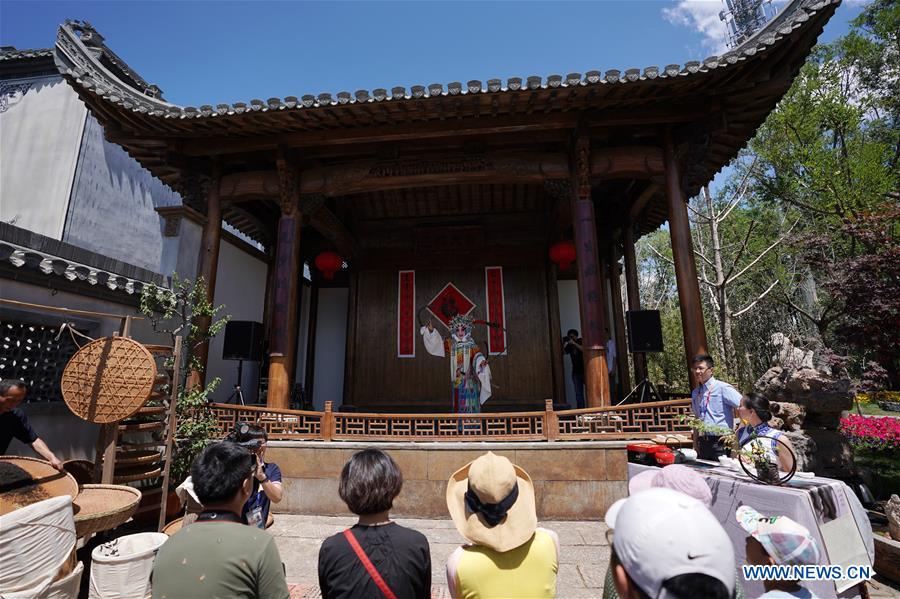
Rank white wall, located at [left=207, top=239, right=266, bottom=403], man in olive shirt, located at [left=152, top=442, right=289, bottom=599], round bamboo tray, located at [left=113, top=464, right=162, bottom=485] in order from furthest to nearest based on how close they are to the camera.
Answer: white wall, located at [left=207, top=239, right=266, bottom=403] → round bamboo tray, located at [left=113, top=464, right=162, bottom=485] → man in olive shirt, located at [left=152, top=442, right=289, bottom=599]

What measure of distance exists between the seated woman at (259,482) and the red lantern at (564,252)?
6.67 metres

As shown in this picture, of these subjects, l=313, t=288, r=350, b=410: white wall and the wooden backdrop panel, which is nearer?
the wooden backdrop panel

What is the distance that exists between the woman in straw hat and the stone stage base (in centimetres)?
355

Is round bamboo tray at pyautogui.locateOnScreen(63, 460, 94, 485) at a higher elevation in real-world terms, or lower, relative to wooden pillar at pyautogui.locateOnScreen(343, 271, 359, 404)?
lower

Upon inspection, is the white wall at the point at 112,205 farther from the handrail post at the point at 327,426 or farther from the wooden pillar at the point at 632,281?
the wooden pillar at the point at 632,281

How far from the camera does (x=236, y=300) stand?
29.4ft

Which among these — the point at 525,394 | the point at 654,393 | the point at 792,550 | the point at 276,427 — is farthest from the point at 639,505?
the point at 525,394

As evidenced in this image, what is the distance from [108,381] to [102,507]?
1379mm

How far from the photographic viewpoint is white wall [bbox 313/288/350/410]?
1016 centimetres

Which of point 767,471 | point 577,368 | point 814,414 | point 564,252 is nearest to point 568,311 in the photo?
point 577,368

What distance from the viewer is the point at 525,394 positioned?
9031 millimetres

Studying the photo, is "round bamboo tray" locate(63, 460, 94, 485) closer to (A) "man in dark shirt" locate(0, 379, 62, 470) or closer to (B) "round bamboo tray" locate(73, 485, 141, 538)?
(A) "man in dark shirt" locate(0, 379, 62, 470)

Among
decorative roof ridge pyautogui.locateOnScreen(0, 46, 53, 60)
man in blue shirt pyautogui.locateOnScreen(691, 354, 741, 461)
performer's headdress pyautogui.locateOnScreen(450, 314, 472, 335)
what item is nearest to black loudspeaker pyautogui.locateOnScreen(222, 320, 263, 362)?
performer's headdress pyautogui.locateOnScreen(450, 314, 472, 335)

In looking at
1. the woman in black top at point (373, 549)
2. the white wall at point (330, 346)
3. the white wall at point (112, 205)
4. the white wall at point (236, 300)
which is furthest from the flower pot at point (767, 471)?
the white wall at point (112, 205)
